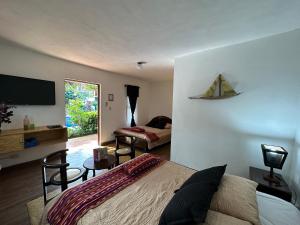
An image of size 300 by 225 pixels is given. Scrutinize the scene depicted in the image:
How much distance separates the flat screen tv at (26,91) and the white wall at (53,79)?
151 millimetres

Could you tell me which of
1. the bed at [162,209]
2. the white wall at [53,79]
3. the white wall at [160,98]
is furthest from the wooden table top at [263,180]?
the white wall at [53,79]

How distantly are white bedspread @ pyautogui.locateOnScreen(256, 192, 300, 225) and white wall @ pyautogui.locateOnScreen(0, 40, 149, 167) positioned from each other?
3.91m

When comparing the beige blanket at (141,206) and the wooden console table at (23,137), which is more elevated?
the wooden console table at (23,137)

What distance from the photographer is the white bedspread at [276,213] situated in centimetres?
105

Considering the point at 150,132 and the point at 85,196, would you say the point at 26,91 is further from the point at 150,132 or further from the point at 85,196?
the point at 150,132

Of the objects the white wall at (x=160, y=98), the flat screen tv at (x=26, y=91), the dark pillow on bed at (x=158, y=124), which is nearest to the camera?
the flat screen tv at (x=26, y=91)

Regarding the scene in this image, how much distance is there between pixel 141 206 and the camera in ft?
3.78

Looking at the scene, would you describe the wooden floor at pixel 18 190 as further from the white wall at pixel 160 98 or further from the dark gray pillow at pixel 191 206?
the white wall at pixel 160 98

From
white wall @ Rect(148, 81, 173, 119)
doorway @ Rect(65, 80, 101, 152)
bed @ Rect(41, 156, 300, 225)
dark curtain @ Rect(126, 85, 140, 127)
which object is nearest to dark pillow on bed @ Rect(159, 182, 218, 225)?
bed @ Rect(41, 156, 300, 225)

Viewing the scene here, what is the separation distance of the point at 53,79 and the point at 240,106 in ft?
12.6

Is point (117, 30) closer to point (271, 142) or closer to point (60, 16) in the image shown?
point (60, 16)

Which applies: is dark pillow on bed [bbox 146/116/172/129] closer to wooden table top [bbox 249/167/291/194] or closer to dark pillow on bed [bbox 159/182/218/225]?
wooden table top [bbox 249/167/291/194]

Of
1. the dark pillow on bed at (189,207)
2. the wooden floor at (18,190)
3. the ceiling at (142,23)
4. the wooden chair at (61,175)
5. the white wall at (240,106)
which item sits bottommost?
the wooden floor at (18,190)

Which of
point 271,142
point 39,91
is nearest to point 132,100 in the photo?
Result: point 39,91
